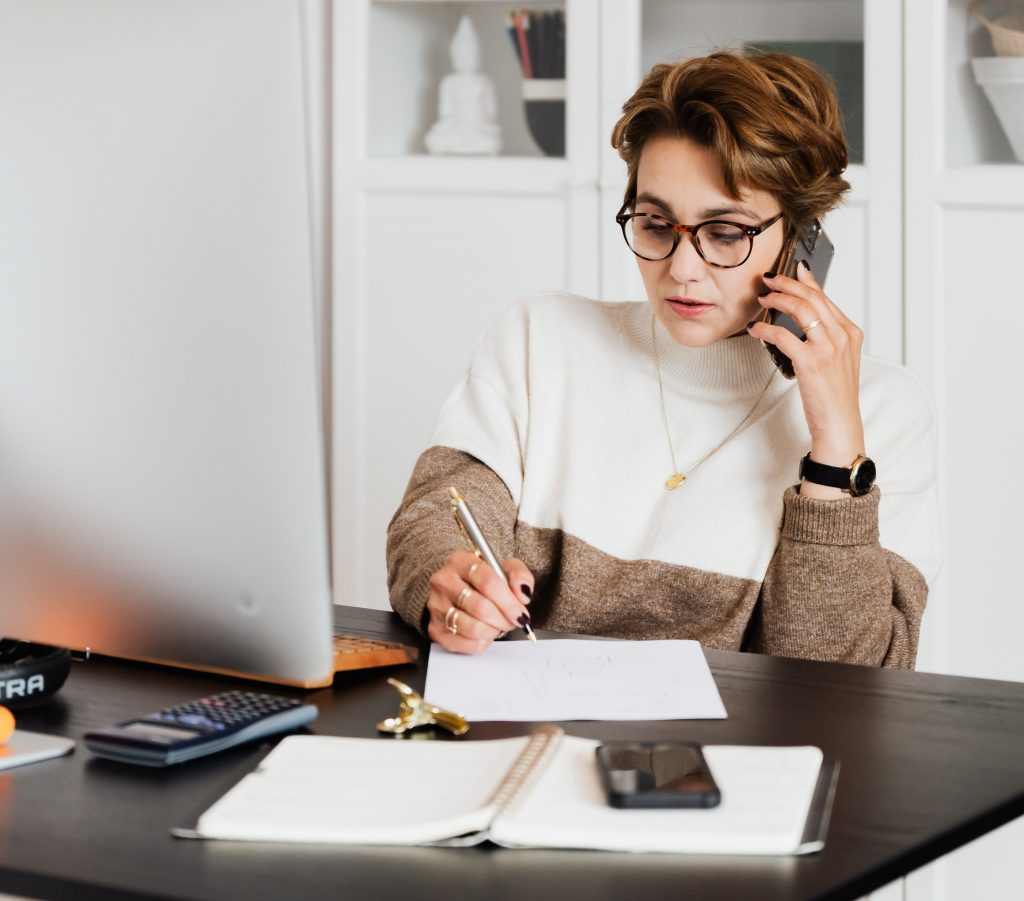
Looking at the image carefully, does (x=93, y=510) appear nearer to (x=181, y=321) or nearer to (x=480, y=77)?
(x=181, y=321)

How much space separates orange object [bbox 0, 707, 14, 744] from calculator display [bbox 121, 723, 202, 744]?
8 centimetres

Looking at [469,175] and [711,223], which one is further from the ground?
[469,175]

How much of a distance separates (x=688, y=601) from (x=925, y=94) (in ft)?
4.46

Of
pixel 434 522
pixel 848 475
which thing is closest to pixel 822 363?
pixel 848 475

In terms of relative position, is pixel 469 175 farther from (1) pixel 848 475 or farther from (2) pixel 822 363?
(1) pixel 848 475

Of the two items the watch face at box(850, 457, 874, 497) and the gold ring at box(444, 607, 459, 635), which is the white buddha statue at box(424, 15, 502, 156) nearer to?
the watch face at box(850, 457, 874, 497)

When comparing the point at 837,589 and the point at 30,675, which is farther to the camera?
the point at 837,589

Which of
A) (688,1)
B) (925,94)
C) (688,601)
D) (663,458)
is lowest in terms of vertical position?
(688,601)

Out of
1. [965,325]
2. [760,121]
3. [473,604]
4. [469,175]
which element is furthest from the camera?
[469,175]

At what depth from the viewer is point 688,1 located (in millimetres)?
2832

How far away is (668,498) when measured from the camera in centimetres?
168

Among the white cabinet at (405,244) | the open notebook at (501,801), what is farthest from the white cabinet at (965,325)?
the open notebook at (501,801)

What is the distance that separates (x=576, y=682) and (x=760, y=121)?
742 millimetres

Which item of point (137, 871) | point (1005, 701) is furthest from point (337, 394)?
point (137, 871)
